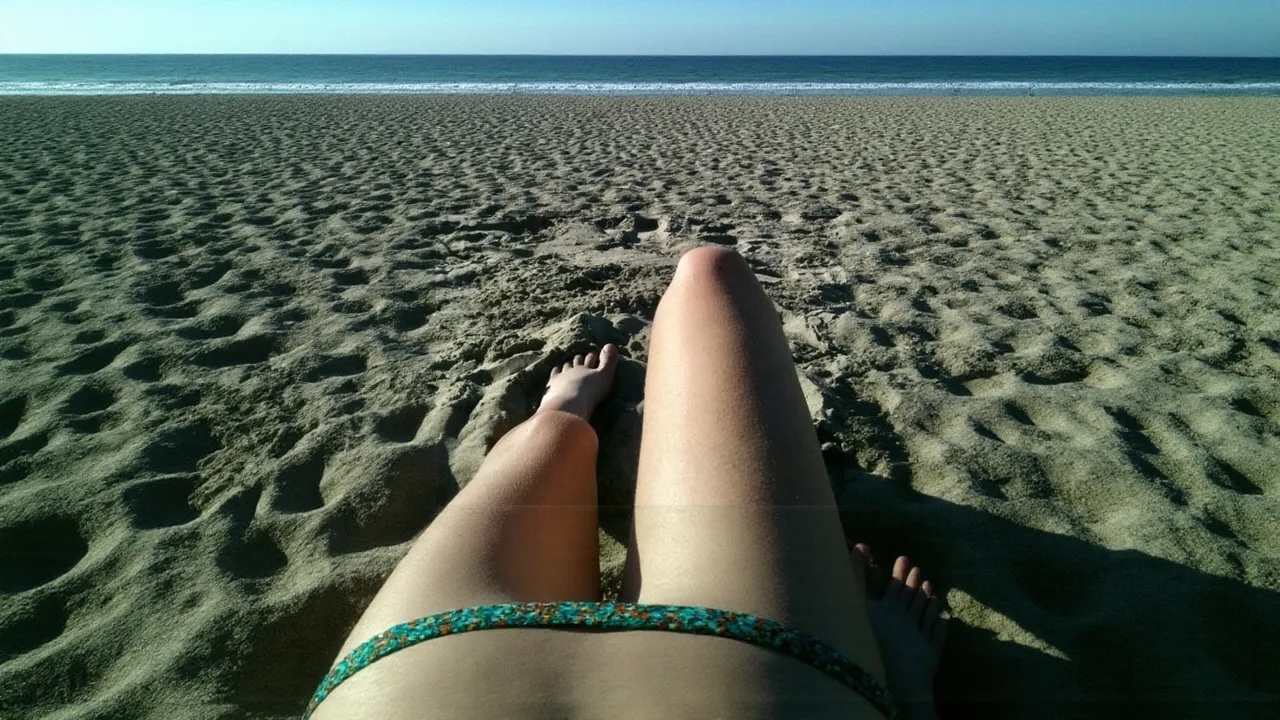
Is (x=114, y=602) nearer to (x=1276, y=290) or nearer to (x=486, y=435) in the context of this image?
(x=486, y=435)

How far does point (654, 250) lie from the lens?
3715 mm

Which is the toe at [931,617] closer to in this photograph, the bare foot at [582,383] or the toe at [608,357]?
the bare foot at [582,383]

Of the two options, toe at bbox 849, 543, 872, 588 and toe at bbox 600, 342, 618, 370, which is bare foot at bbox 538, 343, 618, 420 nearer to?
toe at bbox 600, 342, 618, 370

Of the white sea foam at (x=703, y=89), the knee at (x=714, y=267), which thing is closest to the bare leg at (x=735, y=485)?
the knee at (x=714, y=267)

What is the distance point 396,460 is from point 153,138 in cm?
851

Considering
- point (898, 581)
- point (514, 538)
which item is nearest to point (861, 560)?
point (898, 581)

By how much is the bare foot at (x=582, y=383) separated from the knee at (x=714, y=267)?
0.57 meters

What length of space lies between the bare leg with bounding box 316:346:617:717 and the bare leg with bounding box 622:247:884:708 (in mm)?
139

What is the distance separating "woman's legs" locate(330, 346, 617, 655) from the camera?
3.17ft

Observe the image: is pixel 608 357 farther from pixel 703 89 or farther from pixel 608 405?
pixel 703 89

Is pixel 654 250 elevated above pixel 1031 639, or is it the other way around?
pixel 654 250

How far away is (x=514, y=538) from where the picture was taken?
1.11m

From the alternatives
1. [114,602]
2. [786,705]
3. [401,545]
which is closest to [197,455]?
[114,602]

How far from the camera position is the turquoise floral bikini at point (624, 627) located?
84cm
